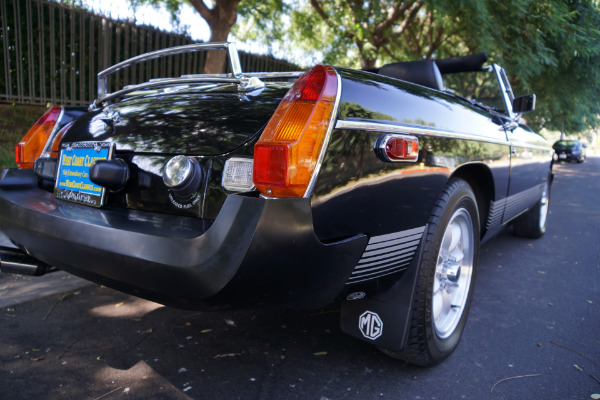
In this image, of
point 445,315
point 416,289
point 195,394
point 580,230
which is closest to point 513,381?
point 445,315

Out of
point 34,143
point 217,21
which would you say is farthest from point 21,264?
point 217,21

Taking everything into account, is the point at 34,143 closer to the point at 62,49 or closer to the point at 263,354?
the point at 263,354

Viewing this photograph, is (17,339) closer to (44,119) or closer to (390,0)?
(44,119)

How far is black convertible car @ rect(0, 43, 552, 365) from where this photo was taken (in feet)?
5.25

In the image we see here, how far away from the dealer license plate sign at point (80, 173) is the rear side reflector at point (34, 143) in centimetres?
39

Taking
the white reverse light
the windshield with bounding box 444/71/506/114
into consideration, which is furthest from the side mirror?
the white reverse light

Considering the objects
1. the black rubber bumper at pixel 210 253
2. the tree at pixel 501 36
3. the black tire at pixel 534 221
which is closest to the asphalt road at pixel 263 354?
the black rubber bumper at pixel 210 253

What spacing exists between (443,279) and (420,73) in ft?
4.27

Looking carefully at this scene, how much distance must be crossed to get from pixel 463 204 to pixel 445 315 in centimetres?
62

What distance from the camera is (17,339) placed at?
254 cm

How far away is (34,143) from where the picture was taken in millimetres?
2719

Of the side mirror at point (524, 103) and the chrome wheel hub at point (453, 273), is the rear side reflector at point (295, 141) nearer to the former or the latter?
the chrome wheel hub at point (453, 273)

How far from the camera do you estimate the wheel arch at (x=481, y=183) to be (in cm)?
271

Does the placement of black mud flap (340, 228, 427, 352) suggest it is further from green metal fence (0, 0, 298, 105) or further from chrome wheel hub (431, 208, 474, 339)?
green metal fence (0, 0, 298, 105)
